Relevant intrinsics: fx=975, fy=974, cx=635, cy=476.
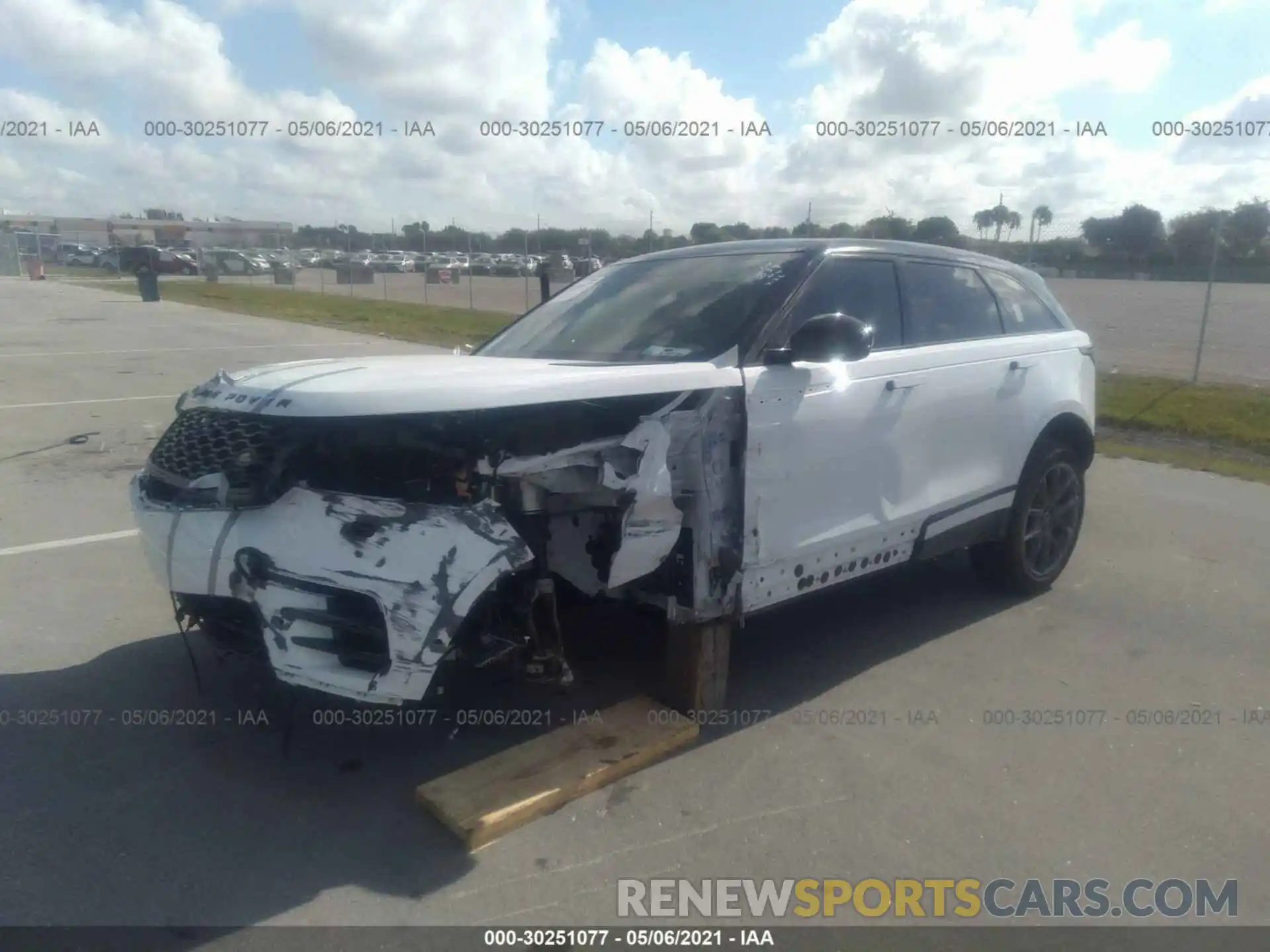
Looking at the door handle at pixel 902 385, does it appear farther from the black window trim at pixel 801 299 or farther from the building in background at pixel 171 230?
the building in background at pixel 171 230

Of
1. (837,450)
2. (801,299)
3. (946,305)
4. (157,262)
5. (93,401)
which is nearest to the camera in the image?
(837,450)

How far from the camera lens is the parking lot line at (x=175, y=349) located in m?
15.5

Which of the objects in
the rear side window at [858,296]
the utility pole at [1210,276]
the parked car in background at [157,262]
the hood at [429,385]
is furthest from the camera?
the parked car in background at [157,262]

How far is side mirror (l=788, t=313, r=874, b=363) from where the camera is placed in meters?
3.59

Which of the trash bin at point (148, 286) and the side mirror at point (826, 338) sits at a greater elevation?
the side mirror at point (826, 338)

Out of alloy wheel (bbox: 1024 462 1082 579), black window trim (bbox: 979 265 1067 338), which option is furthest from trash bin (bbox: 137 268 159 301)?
alloy wheel (bbox: 1024 462 1082 579)

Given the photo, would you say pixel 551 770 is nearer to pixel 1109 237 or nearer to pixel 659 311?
pixel 659 311

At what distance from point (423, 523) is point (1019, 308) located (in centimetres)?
370

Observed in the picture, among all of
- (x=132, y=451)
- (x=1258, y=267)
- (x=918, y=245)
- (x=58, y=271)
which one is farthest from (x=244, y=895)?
(x=58, y=271)

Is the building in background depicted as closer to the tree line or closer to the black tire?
the tree line

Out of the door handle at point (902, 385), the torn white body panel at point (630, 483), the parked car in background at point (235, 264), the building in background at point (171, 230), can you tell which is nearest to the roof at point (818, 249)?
the door handle at point (902, 385)

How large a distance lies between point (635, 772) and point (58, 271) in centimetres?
6459

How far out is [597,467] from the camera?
3.27 metres

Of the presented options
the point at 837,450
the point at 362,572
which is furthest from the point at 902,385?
the point at 362,572
